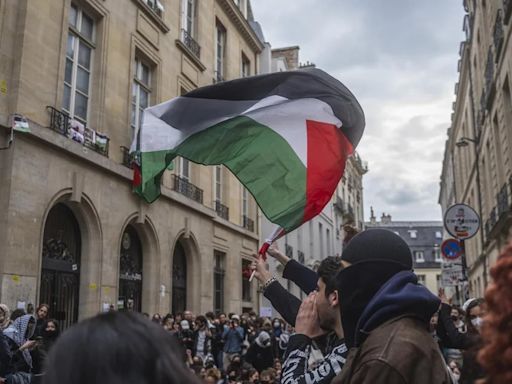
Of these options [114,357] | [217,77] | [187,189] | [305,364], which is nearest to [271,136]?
[305,364]

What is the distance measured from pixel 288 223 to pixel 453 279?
7249 mm

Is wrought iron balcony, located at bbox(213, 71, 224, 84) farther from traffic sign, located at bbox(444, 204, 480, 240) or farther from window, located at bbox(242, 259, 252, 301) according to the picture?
traffic sign, located at bbox(444, 204, 480, 240)

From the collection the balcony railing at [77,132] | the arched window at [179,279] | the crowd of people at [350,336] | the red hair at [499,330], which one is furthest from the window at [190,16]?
the red hair at [499,330]

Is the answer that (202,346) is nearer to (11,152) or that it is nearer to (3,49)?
(11,152)

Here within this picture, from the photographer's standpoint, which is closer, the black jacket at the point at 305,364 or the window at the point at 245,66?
the black jacket at the point at 305,364

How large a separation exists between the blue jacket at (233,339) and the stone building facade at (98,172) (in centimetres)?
241

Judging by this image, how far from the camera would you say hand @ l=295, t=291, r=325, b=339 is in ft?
9.56

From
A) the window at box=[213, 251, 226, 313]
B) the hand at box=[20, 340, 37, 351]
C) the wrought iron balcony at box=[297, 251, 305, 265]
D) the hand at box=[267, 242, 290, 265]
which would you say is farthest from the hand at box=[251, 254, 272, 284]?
the wrought iron balcony at box=[297, 251, 305, 265]

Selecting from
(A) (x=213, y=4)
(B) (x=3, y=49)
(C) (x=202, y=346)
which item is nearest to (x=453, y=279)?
(C) (x=202, y=346)

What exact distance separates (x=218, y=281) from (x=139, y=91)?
791 cm

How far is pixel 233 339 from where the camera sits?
567 inches

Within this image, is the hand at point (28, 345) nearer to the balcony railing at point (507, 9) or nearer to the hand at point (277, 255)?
the hand at point (277, 255)

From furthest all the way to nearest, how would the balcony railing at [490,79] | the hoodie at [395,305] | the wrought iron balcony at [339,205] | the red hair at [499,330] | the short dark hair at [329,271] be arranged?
the wrought iron balcony at [339,205], the balcony railing at [490,79], the short dark hair at [329,271], the hoodie at [395,305], the red hair at [499,330]

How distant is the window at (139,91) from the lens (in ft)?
52.0
